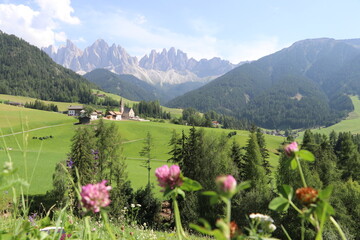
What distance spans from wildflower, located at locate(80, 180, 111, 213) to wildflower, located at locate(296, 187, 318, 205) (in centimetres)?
106

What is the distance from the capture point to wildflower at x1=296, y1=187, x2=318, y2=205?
4.65 ft

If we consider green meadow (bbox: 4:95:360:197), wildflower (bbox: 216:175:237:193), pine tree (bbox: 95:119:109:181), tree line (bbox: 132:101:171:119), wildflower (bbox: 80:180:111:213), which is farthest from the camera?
tree line (bbox: 132:101:171:119)

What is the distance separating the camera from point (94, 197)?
140 cm

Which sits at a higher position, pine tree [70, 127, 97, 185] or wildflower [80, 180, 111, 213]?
wildflower [80, 180, 111, 213]

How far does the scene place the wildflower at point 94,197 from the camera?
138cm

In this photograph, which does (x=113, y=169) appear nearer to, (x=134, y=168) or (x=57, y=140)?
(x=134, y=168)

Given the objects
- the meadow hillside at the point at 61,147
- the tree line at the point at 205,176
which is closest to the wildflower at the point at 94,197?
the tree line at the point at 205,176

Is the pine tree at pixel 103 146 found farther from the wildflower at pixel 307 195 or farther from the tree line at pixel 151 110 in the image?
the tree line at pixel 151 110

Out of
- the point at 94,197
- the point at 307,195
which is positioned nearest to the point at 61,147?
the point at 94,197

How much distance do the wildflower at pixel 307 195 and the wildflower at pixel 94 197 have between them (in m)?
1.06

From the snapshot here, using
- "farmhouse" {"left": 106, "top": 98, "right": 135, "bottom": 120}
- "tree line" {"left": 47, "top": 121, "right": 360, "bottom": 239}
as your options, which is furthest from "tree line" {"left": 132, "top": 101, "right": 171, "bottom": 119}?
"tree line" {"left": 47, "top": 121, "right": 360, "bottom": 239}

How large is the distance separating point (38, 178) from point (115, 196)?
2239cm

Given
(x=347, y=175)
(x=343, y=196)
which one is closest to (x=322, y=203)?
(x=343, y=196)

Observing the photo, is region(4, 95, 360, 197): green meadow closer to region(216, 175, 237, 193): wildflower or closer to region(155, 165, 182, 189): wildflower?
region(155, 165, 182, 189): wildflower
